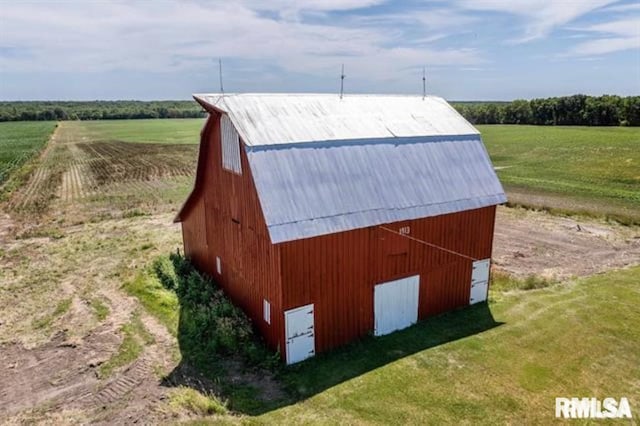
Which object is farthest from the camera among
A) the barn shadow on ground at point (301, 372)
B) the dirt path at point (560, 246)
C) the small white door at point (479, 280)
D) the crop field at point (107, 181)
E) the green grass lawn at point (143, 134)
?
the green grass lawn at point (143, 134)

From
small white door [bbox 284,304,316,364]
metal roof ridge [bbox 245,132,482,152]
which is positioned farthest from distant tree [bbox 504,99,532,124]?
small white door [bbox 284,304,316,364]

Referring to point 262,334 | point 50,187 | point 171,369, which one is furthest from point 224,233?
point 50,187

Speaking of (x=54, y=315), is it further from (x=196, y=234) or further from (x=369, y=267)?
(x=369, y=267)

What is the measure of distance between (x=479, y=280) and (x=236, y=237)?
804 centimetres

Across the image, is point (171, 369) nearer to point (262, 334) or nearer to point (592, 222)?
point (262, 334)

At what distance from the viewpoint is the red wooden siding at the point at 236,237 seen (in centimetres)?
1113

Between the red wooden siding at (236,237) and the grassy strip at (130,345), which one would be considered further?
the grassy strip at (130,345)

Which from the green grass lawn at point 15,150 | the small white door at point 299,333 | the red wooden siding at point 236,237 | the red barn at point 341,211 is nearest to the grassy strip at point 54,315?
the red wooden siding at point 236,237

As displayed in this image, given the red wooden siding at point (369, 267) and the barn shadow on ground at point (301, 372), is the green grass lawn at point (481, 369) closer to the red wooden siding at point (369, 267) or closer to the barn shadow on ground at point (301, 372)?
the barn shadow on ground at point (301, 372)

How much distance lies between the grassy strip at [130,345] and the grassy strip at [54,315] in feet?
8.23

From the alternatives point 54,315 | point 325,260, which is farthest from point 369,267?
point 54,315

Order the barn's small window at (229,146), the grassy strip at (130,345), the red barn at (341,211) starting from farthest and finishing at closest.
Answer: the barn's small window at (229,146), the grassy strip at (130,345), the red barn at (341,211)

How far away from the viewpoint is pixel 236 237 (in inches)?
512

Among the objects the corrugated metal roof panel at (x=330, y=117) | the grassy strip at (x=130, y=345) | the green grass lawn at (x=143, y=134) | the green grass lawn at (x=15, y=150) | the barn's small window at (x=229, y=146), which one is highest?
the corrugated metal roof panel at (x=330, y=117)
